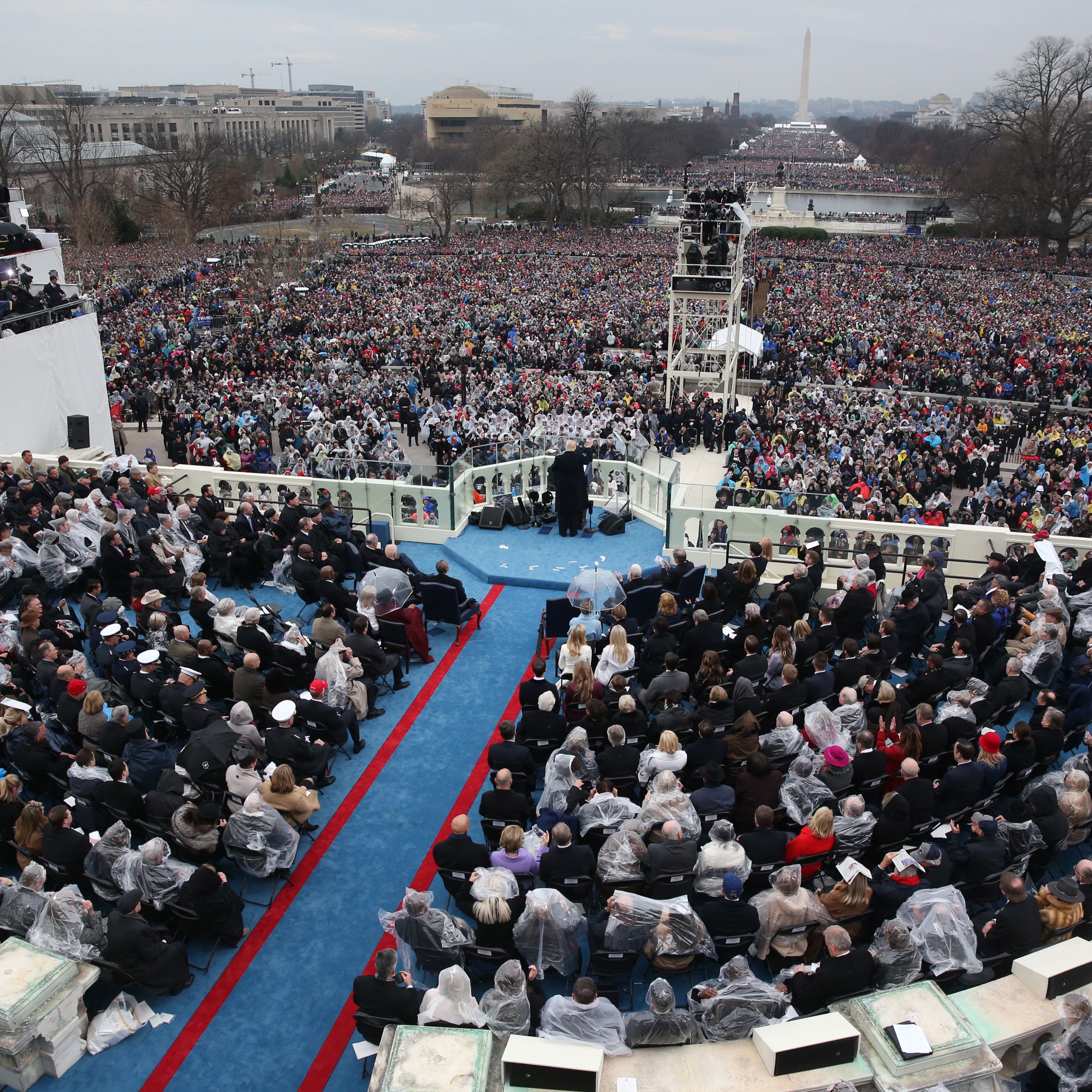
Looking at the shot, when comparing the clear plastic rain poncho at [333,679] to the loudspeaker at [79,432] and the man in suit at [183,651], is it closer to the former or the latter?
the man in suit at [183,651]

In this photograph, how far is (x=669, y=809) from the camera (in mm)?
6320

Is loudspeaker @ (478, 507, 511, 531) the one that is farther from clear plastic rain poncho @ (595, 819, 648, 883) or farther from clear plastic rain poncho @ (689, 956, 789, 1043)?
clear plastic rain poncho @ (689, 956, 789, 1043)

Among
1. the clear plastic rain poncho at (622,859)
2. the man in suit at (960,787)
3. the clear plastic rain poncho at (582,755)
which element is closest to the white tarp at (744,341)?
the man in suit at (960,787)

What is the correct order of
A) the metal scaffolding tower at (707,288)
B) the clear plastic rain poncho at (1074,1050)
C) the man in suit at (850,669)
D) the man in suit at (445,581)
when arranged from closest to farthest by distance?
the clear plastic rain poncho at (1074,1050) < the man in suit at (850,669) < the man in suit at (445,581) < the metal scaffolding tower at (707,288)

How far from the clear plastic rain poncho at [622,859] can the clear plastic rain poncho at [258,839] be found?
2.34 metres

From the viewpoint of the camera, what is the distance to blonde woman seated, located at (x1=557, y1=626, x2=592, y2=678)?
8266 millimetres

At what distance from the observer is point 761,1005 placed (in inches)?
204

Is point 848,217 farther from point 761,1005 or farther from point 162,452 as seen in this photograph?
point 761,1005

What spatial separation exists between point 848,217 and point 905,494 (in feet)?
216

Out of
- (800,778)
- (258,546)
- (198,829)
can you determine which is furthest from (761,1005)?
(258,546)

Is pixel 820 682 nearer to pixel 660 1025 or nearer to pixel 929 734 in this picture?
pixel 929 734

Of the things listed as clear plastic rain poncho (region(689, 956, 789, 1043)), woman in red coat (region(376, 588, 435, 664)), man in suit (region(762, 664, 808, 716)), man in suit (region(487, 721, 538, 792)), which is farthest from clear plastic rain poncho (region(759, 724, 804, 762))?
woman in red coat (region(376, 588, 435, 664))

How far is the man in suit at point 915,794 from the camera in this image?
6414 millimetres

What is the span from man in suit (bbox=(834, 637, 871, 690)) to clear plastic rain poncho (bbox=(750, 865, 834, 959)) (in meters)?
2.72
